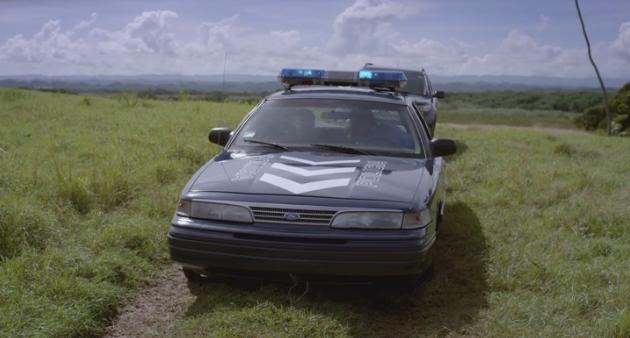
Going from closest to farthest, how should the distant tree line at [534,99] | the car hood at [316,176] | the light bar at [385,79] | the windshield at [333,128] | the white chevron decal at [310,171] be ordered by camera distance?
the car hood at [316,176], the white chevron decal at [310,171], the windshield at [333,128], the light bar at [385,79], the distant tree line at [534,99]

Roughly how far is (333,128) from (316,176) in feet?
3.48

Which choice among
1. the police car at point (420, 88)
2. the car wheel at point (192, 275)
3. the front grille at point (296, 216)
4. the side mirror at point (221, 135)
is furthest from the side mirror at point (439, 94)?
the front grille at point (296, 216)

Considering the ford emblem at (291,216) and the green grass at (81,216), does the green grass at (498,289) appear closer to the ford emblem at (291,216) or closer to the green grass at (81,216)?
the ford emblem at (291,216)

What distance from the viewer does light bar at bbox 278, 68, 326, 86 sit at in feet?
21.0

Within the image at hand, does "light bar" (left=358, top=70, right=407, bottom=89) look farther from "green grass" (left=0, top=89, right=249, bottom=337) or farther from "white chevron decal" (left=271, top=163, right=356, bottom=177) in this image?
"green grass" (left=0, top=89, right=249, bottom=337)

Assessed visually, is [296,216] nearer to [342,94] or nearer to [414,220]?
[414,220]

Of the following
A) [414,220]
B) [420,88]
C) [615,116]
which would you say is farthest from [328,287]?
[615,116]

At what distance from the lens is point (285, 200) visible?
12.9ft

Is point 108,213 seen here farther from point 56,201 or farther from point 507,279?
point 507,279

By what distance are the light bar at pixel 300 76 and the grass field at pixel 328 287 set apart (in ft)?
5.70

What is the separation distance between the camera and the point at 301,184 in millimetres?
4102

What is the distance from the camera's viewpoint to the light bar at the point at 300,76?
252 inches

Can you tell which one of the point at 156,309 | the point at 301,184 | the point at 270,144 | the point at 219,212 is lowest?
the point at 156,309

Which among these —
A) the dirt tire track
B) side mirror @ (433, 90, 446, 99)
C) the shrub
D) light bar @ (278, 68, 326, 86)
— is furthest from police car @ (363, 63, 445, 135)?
the shrub
